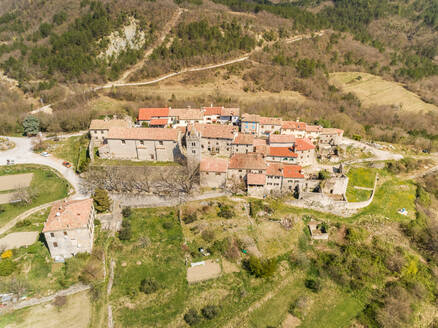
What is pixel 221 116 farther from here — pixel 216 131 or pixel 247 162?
pixel 247 162

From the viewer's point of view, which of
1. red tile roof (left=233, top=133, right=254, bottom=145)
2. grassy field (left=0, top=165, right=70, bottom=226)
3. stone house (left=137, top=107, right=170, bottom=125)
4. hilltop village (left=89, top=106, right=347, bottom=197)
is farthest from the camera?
stone house (left=137, top=107, right=170, bottom=125)

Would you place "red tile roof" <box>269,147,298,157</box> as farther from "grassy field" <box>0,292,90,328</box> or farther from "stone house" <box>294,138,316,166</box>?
"grassy field" <box>0,292,90,328</box>

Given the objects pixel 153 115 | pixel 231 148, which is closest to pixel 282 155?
pixel 231 148

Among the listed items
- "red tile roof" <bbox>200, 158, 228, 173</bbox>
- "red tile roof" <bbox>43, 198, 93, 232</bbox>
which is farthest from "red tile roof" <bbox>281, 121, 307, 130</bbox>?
"red tile roof" <bbox>43, 198, 93, 232</bbox>

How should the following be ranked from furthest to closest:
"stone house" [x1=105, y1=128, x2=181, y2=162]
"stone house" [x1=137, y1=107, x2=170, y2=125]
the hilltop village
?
"stone house" [x1=137, y1=107, x2=170, y2=125]
"stone house" [x1=105, y1=128, x2=181, y2=162]
the hilltop village

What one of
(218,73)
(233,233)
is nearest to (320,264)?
(233,233)

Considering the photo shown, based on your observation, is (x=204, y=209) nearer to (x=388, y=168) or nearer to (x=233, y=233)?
(x=233, y=233)
